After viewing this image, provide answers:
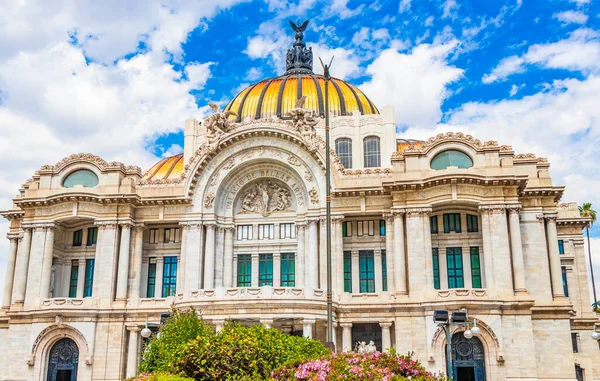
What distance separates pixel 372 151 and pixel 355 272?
14396 mm

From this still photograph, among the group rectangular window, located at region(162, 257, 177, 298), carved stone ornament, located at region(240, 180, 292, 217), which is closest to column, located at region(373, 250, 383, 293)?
carved stone ornament, located at region(240, 180, 292, 217)

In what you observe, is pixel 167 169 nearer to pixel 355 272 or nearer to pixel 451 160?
pixel 355 272

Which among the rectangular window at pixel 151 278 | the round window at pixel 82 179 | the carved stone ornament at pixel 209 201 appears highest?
the round window at pixel 82 179

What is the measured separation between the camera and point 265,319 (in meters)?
41.4

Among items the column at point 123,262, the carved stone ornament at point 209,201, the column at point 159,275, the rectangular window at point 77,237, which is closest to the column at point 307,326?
the carved stone ornament at point 209,201

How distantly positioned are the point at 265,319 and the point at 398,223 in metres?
11.7

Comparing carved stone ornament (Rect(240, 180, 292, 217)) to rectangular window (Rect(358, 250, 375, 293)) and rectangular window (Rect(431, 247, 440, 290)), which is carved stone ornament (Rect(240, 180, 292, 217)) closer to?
rectangular window (Rect(358, 250, 375, 293))

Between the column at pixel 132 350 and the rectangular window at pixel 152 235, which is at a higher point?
the rectangular window at pixel 152 235

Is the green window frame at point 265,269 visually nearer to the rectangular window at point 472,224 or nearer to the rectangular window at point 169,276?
the rectangular window at point 169,276

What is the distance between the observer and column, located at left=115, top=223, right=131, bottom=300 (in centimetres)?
4820

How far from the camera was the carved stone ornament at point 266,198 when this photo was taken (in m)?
51.6

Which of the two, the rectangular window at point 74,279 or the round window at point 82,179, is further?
the rectangular window at point 74,279

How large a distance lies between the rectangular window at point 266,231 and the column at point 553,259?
2099 cm

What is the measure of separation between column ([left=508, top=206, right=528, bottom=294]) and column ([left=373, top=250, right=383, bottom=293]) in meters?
9.51
